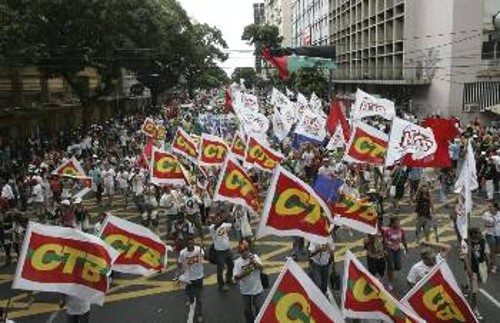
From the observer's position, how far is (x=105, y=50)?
3331cm

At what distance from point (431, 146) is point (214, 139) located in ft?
17.3

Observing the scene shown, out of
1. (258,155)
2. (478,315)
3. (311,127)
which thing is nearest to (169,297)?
(258,155)

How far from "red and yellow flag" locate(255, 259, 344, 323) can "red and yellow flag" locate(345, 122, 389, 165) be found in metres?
8.89

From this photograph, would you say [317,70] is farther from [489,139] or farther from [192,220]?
[192,220]

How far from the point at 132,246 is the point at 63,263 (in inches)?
49.4

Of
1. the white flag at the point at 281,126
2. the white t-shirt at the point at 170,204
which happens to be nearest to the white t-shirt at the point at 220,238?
the white t-shirt at the point at 170,204

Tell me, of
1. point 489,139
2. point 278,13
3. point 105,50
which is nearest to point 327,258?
point 489,139

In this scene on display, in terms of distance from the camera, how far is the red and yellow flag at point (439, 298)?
694 centimetres

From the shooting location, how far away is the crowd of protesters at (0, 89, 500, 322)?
10.3 meters

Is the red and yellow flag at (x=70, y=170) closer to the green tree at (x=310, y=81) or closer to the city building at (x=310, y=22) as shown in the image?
the green tree at (x=310, y=81)

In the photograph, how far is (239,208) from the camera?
45.5 ft

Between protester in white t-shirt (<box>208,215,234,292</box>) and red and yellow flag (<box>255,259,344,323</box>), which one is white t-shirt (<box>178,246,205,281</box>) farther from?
red and yellow flag (<box>255,259,344,323</box>)

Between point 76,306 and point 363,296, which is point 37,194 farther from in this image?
point 363,296

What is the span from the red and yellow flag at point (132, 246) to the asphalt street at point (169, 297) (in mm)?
2219
